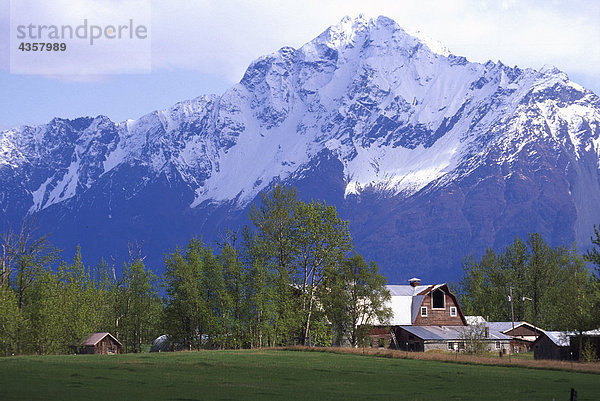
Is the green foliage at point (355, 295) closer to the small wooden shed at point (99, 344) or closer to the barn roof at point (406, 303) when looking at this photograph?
the barn roof at point (406, 303)

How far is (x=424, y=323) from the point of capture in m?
123

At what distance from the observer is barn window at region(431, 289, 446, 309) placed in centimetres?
12431

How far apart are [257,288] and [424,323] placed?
2921 centimetres

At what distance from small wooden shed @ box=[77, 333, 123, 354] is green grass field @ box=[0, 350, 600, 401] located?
3347 centimetres

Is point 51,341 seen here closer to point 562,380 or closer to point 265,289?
point 265,289

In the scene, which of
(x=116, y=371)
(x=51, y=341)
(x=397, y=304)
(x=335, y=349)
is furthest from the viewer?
(x=397, y=304)

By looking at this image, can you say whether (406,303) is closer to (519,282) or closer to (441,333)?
(441,333)

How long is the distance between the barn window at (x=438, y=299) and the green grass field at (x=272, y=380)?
137ft

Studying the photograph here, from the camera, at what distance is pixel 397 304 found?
123812mm

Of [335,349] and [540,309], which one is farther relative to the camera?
[540,309]

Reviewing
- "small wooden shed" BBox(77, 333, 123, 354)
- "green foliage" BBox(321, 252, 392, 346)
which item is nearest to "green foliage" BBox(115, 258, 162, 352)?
"small wooden shed" BBox(77, 333, 123, 354)

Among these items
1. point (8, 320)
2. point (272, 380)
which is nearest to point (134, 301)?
point (8, 320)

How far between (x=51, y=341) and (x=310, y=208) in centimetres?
3627

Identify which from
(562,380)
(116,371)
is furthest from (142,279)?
(562,380)
